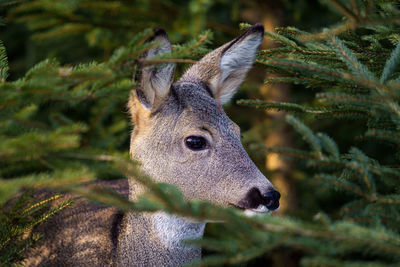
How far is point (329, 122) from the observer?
21.9ft

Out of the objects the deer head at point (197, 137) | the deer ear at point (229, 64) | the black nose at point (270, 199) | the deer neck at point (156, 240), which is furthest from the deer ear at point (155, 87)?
the black nose at point (270, 199)

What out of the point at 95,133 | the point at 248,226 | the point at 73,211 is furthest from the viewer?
the point at 95,133

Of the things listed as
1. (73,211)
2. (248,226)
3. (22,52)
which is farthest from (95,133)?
(22,52)

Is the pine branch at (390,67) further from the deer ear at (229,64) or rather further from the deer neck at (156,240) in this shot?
the deer neck at (156,240)

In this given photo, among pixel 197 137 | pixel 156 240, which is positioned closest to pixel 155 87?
pixel 197 137

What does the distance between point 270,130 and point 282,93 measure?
0.65 meters

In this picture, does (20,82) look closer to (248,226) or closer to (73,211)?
(248,226)

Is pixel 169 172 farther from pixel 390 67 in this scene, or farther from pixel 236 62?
pixel 390 67

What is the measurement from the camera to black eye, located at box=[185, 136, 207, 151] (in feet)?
9.34

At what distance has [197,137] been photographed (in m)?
2.86

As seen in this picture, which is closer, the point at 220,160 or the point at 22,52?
the point at 220,160

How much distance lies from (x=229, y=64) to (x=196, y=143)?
29.2 inches

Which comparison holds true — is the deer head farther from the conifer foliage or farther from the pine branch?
the pine branch

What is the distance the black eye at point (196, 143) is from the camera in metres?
2.85
